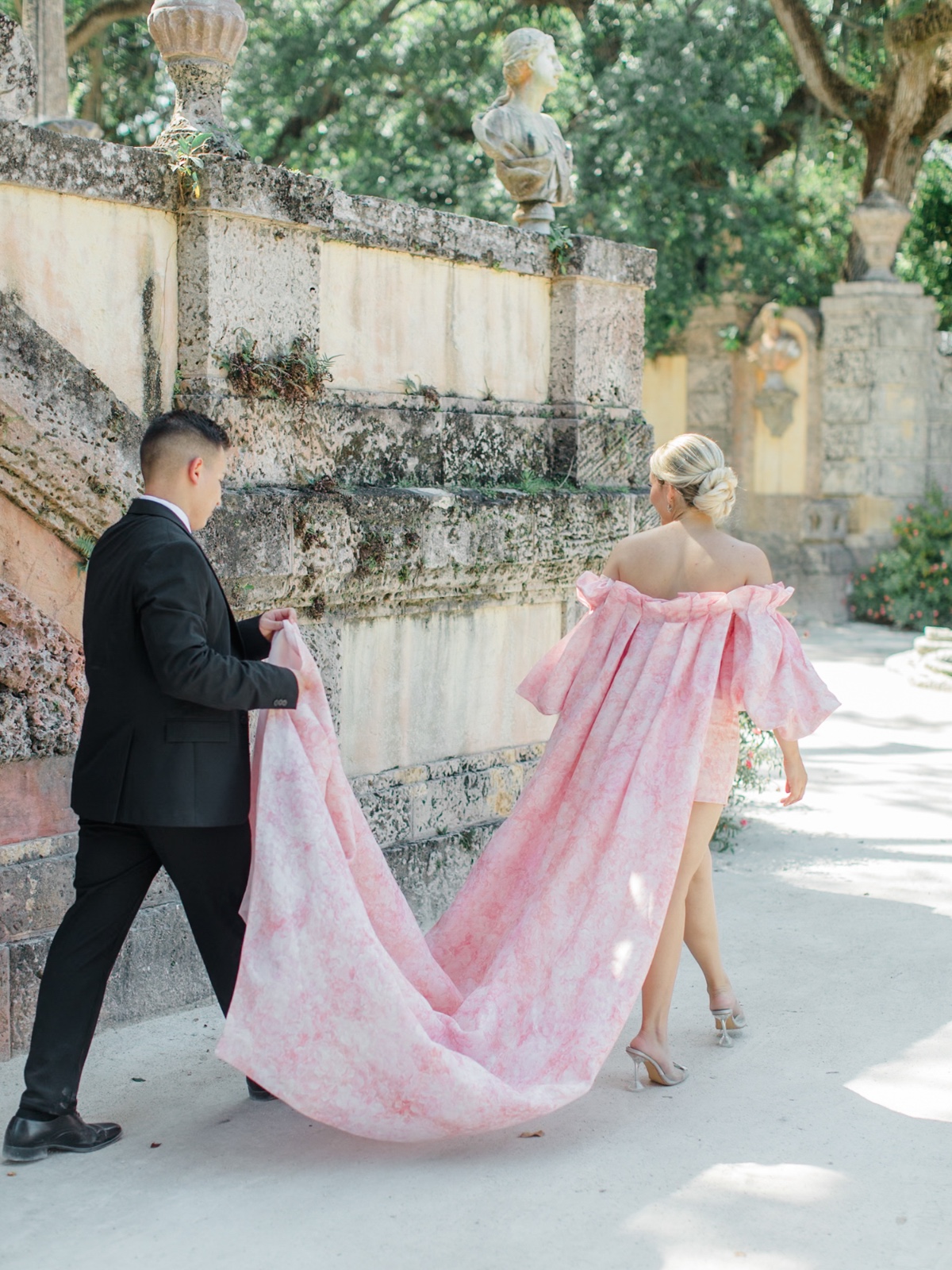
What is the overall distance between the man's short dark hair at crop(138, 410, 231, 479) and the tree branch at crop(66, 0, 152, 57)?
1215 centimetres

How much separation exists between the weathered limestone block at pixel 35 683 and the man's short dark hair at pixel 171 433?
2.51 feet

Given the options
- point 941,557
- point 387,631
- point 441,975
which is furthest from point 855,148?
point 441,975

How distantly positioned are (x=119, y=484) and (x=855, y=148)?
49.6 ft

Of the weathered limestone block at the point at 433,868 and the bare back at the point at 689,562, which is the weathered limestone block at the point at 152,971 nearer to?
the weathered limestone block at the point at 433,868

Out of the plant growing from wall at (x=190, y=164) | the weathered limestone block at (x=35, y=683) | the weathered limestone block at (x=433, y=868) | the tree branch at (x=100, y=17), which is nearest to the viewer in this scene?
the weathered limestone block at (x=35, y=683)

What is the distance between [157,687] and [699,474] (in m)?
1.51

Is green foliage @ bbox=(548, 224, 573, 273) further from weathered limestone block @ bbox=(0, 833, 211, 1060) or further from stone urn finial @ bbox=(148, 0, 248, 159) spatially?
weathered limestone block @ bbox=(0, 833, 211, 1060)

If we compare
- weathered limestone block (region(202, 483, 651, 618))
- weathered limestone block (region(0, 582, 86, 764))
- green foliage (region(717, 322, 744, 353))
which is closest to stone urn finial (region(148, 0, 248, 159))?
weathered limestone block (region(202, 483, 651, 618))

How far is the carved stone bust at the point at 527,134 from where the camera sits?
551 cm

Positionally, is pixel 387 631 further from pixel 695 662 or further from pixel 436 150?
pixel 436 150

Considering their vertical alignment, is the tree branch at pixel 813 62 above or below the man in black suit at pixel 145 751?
above

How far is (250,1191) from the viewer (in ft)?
9.68

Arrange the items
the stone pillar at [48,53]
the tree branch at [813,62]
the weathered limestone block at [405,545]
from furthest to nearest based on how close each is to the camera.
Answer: the tree branch at [813,62]
the stone pillar at [48,53]
the weathered limestone block at [405,545]

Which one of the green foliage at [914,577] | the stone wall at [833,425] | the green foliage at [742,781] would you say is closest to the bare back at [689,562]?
the green foliage at [742,781]
